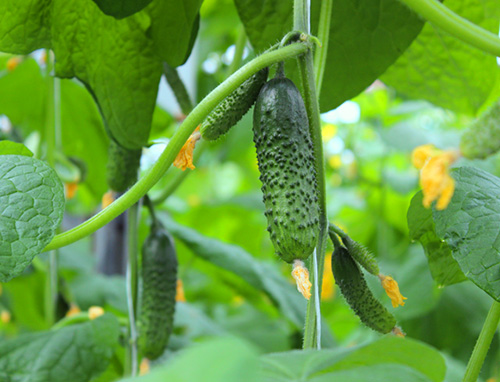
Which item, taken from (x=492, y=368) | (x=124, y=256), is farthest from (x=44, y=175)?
(x=492, y=368)

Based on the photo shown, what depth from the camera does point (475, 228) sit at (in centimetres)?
70

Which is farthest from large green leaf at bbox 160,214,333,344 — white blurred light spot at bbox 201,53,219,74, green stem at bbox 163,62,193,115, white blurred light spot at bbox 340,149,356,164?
white blurred light spot at bbox 340,149,356,164

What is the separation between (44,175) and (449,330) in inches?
60.0

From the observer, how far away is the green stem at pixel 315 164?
66 cm

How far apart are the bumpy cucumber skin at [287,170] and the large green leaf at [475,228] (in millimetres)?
171

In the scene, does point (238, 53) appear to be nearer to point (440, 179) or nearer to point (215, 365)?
point (440, 179)

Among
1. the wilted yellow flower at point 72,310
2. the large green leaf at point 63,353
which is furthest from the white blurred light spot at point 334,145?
the large green leaf at point 63,353

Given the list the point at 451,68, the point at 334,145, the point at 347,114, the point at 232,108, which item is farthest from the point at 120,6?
the point at 334,145

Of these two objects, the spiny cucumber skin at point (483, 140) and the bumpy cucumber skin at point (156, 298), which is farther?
the bumpy cucumber skin at point (156, 298)

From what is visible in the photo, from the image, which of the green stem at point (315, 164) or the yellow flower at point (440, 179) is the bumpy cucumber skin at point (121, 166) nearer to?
the green stem at point (315, 164)

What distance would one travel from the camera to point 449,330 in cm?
188

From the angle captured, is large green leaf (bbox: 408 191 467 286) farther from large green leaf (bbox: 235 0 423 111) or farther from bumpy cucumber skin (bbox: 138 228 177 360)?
bumpy cucumber skin (bbox: 138 228 177 360)

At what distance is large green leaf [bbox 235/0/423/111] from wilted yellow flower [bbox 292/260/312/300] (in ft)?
1.47

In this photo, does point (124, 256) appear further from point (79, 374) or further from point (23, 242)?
point (23, 242)
